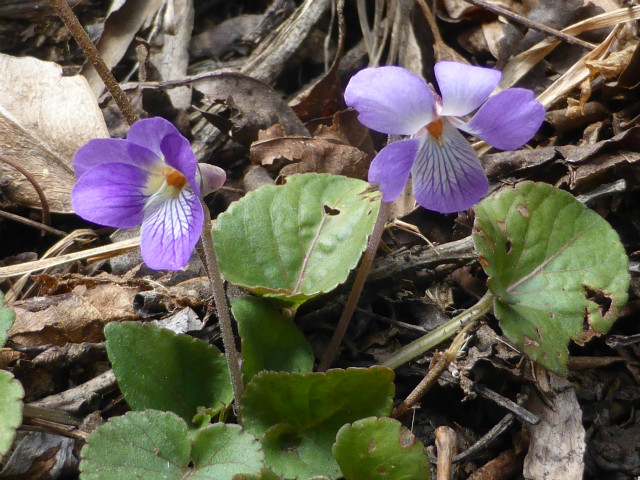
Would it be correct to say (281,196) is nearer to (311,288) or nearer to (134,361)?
(311,288)

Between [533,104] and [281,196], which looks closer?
[533,104]

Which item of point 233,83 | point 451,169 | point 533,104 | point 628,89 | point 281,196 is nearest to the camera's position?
point 533,104

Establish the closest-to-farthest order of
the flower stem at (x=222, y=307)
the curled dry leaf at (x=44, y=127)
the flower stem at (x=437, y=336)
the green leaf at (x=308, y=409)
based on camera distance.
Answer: the flower stem at (x=222, y=307) → the green leaf at (x=308, y=409) → the flower stem at (x=437, y=336) → the curled dry leaf at (x=44, y=127)

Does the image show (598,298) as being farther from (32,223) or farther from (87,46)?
(32,223)

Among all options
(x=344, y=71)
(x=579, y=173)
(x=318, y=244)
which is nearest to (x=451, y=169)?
(x=318, y=244)

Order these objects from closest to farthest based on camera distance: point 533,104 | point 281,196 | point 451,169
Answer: point 533,104, point 451,169, point 281,196

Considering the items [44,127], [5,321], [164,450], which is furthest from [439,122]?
[44,127]

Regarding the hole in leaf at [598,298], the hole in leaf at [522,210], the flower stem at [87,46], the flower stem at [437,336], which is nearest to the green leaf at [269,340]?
the flower stem at [437,336]

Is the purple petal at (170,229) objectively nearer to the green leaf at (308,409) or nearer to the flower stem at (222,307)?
the flower stem at (222,307)
